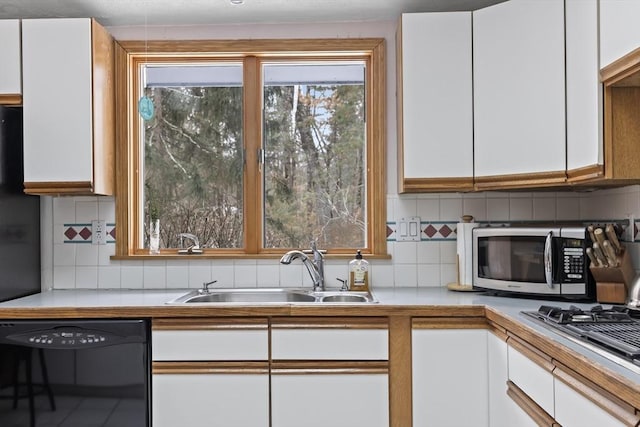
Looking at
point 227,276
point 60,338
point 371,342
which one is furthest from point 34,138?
point 371,342

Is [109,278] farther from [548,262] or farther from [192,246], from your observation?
[548,262]

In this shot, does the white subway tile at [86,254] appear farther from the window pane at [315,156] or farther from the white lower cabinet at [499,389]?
the white lower cabinet at [499,389]

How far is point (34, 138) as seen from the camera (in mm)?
2645

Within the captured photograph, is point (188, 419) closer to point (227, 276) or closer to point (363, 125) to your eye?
point (227, 276)

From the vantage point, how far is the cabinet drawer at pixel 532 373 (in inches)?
64.4

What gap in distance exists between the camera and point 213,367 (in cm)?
233

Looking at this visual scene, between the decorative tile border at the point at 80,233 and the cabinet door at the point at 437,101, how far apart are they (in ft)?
5.21

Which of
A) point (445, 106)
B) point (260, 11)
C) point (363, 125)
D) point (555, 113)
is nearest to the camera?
point (555, 113)

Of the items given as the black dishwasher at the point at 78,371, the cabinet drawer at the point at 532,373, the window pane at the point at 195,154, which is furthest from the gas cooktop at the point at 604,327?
the window pane at the point at 195,154

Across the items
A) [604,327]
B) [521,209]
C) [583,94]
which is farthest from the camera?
[521,209]

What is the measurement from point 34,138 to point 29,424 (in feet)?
4.20

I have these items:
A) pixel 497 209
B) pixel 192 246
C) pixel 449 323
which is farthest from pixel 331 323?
pixel 497 209

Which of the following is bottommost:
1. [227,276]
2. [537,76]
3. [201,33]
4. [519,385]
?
[519,385]

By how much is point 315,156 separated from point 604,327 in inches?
69.5
